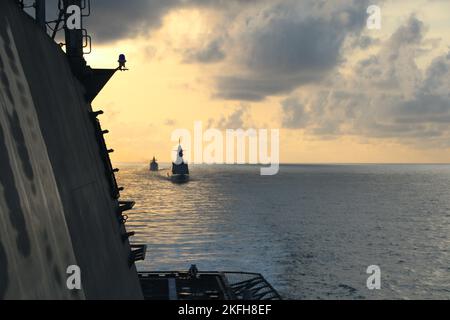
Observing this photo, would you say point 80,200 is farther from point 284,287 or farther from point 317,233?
point 317,233

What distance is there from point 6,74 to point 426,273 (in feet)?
191

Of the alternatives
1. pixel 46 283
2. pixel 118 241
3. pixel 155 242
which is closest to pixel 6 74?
pixel 46 283

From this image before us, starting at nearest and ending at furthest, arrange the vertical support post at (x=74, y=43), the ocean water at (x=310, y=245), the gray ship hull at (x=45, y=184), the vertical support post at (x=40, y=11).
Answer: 1. the gray ship hull at (x=45, y=184)
2. the vertical support post at (x=40, y=11)
3. the vertical support post at (x=74, y=43)
4. the ocean water at (x=310, y=245)

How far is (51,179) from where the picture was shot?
673cm

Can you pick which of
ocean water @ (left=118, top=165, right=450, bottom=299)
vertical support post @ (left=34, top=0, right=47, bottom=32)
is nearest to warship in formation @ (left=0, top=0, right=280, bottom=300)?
vertical support post @ (left=34, top=0, right=47, bottom=32)

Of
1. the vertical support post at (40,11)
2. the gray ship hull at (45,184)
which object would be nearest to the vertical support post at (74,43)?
the vertical support post at (40,11)

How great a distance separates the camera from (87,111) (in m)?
12.7

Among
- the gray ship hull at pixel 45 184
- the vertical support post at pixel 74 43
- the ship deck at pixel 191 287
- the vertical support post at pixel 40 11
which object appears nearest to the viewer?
the gray ship hull at pixel 45 184

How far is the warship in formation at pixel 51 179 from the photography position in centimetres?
496

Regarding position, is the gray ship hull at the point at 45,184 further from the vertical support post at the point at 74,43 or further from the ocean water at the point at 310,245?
the ocean water at the point at 310,245

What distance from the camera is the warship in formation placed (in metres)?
4.96

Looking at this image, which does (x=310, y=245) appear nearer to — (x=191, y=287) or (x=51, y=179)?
(x=191, y=287)

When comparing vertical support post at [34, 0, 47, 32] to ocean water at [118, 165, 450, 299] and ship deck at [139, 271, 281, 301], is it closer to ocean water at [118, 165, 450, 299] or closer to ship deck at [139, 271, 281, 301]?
ship deck at [139, 271, 281, 301]

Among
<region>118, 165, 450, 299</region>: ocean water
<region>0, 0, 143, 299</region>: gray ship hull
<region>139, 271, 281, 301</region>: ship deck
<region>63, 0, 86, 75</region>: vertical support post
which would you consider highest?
<region>63, 0, 86, 75</region>: vertical support post
